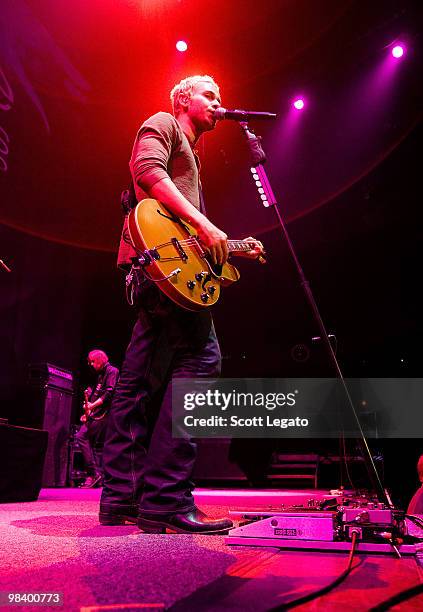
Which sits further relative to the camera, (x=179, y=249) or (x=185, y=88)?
(x=185, y=88)

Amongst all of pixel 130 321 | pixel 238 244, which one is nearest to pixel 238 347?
pixel 130 321

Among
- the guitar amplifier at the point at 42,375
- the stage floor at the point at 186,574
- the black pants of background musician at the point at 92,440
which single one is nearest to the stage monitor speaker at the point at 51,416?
the guitar amplifier at the point at 42,375

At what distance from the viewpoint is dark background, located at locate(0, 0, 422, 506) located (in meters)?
6.73

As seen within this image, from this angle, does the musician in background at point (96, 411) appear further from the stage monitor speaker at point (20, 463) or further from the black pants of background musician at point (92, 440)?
the stage monitor speaker at point (20, 463)

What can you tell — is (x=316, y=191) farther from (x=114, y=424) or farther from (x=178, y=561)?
A: (x=178, y=561)

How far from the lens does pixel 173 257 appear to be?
1.99 m

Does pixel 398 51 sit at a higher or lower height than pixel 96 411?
higher

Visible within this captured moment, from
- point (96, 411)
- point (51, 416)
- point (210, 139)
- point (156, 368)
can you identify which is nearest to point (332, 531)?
point (156, 368)

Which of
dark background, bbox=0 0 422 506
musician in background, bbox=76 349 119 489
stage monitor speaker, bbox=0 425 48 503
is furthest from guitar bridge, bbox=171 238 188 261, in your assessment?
musician in background, bbox=76 349 119 489

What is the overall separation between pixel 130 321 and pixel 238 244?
11.6 meters

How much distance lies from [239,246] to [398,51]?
7.00 m

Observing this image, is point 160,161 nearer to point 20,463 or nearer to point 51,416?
point 20,463

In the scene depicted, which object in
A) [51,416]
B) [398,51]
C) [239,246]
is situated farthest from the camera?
[51,416]

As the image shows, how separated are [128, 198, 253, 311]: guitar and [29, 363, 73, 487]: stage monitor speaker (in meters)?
6.42
